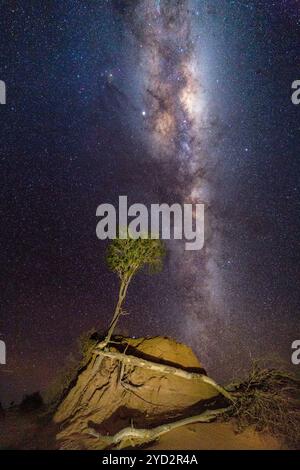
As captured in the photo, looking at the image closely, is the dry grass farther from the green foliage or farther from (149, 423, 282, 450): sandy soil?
the green foliage

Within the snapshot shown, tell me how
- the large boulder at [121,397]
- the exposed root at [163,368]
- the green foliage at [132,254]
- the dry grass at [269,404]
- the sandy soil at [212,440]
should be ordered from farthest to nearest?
1. the green foliage at [132,254]
2. the exposed root at [163,368]
3. the large boulder at [121,397]
4. the dry grass at [269,404]
5. the sandy soil at [212,440]

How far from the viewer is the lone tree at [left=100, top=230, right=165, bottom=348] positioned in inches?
661

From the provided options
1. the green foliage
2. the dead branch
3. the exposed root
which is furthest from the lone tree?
the dead branch

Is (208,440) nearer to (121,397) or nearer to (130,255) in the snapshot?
(121,397)

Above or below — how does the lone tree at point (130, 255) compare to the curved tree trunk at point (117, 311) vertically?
above

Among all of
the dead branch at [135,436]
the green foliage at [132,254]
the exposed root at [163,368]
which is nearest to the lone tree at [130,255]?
the green foliage at [132,254]

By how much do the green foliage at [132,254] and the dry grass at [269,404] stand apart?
21.0ft

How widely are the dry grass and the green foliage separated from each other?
639 cm

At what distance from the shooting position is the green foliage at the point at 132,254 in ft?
55.2

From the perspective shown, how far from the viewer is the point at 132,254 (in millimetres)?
16766

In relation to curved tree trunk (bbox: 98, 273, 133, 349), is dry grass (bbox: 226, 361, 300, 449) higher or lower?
lower

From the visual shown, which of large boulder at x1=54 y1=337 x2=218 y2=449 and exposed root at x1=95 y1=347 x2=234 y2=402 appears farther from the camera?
exposed root at x1=95 y1=347 x2=234 y2=402

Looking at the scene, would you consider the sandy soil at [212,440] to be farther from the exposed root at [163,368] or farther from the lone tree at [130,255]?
the lone tree at [130,255]

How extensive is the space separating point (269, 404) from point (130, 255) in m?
8.24
